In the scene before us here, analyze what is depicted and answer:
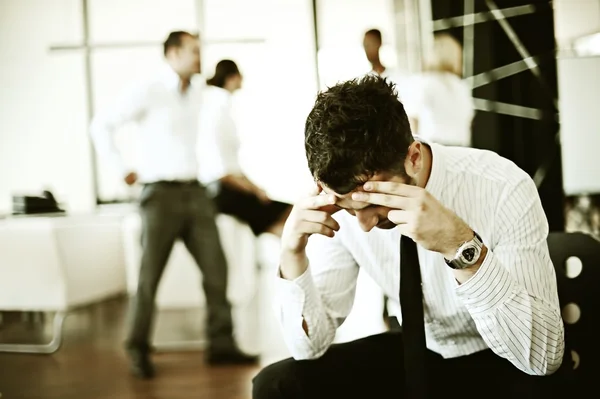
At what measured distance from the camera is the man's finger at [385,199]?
1087mm

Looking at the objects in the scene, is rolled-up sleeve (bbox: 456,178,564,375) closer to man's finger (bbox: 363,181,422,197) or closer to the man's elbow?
the man's elbow

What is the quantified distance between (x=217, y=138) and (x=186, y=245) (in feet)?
1.52

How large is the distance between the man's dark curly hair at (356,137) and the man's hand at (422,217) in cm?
6

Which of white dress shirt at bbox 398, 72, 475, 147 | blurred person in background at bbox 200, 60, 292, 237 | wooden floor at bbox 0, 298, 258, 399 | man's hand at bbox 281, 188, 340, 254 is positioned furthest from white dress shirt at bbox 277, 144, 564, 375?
white dress shirt at bbox 398, 72, 475, 147

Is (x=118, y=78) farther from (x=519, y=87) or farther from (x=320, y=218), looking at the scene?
(x=519, y=87)

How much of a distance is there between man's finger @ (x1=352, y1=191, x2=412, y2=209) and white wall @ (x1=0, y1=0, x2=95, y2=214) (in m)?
1.55

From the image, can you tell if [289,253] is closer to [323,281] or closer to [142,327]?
[323,281]

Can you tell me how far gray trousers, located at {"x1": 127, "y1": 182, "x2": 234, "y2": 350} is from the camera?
2355 millimetres

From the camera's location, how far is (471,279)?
1.10m

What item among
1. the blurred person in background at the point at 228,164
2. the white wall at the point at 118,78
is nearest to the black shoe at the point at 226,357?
the blurred person in background at the point at 228,164

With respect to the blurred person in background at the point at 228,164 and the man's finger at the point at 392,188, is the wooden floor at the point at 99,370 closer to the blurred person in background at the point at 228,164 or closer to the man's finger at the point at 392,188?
the blurred person in background at the point at 228,164

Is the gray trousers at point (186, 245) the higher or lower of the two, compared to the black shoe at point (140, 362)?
higher

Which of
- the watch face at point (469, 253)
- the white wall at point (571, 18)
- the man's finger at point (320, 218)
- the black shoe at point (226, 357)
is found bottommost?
the black shoe at point (226, 357)

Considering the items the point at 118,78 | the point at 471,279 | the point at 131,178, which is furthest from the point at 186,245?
the point at 471,279
